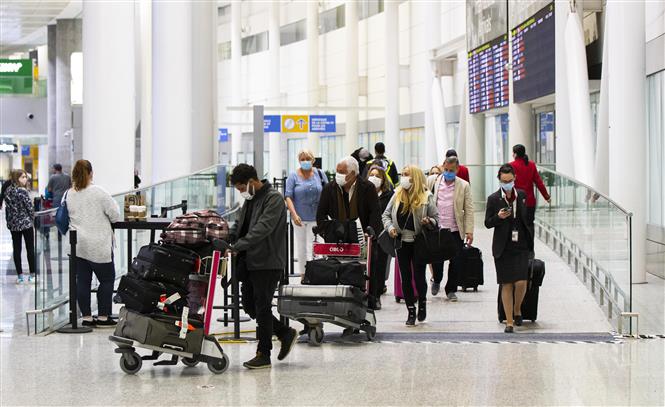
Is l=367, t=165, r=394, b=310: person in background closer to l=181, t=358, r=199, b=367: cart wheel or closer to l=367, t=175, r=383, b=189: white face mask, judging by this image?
l=367, t=175, r=383, b=189: white face mask

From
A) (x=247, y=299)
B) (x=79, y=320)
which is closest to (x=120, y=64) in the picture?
(x=79, y=320)

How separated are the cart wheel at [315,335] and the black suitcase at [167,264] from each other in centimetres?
195

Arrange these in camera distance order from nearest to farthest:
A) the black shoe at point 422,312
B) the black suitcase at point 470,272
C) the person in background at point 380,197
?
the black shoe at point 422,312, the person in background at point 380,197, the black suitcase at point 470,272

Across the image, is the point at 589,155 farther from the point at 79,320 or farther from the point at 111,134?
the point at 79,320

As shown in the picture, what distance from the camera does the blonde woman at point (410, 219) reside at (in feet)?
39.6

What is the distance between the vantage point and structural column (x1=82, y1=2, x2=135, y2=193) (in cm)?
1902

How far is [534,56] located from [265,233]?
643 inches

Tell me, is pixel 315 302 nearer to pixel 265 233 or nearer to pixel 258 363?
pixel 258 363

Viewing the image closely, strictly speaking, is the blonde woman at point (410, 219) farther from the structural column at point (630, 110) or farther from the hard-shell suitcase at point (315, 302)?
the structural column at point (630, 110)

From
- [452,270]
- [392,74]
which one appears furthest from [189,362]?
Answer: [392,74]

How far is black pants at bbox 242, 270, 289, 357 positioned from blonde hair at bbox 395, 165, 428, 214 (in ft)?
9.34

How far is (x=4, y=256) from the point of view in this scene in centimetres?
2234

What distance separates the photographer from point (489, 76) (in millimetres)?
30344

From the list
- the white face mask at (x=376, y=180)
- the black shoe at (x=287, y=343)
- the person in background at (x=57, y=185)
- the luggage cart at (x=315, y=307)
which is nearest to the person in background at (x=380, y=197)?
the white face mask at (x=376, y=180)
